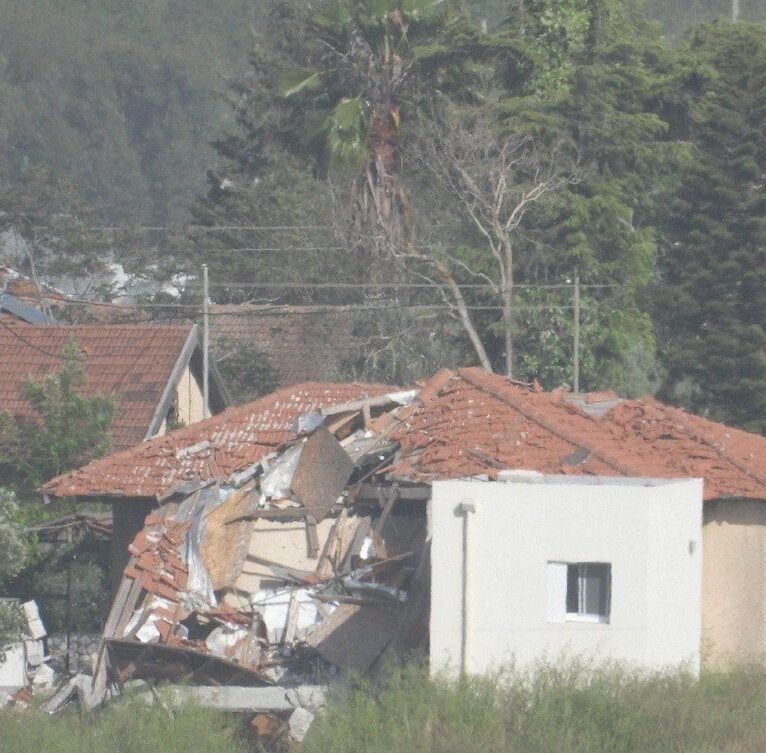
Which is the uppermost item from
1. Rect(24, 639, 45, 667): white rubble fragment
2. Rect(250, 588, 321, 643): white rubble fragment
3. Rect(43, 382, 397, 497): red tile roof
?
Rect(43, 382, 397, 497): red tile roof

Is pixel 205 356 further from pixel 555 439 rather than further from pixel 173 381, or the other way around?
pixel 555 439

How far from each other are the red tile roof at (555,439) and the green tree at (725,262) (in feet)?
33.4

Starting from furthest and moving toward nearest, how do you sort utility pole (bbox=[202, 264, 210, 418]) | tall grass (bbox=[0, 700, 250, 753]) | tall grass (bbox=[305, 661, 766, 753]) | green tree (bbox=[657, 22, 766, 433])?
green tree (bbox=[657, 22, 766, 433])
utility pole (bbox=[202, 264, 210, 418])
tall grass (bbox=[0, 700, 250, 753])
tall grass (bbox=[305, 661, 766, 753])

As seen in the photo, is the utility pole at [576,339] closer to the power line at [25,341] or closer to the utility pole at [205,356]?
the utility pole at [205,356]

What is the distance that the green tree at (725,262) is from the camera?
3055cm

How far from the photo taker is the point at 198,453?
20547 mm

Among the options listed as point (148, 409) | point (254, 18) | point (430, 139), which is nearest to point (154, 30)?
point (254, 18)

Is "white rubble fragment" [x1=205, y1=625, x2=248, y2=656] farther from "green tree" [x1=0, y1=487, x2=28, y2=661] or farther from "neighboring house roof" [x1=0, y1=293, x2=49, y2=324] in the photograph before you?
"neighboring house roof" [x1=0, y1=293, x2=49, y2=324]

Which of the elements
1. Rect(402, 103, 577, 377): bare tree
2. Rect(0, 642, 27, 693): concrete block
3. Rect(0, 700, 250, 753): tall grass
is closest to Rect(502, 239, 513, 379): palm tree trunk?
Rect(402, 103, 577, 377): bare tree

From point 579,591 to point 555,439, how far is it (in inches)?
146

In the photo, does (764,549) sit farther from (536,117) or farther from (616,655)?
(536,117)

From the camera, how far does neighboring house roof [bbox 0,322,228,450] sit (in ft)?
88.6

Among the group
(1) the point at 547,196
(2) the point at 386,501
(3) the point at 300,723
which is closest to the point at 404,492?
(2) the point at 386,501

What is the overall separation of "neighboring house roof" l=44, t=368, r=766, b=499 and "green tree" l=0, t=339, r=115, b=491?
3786mm
